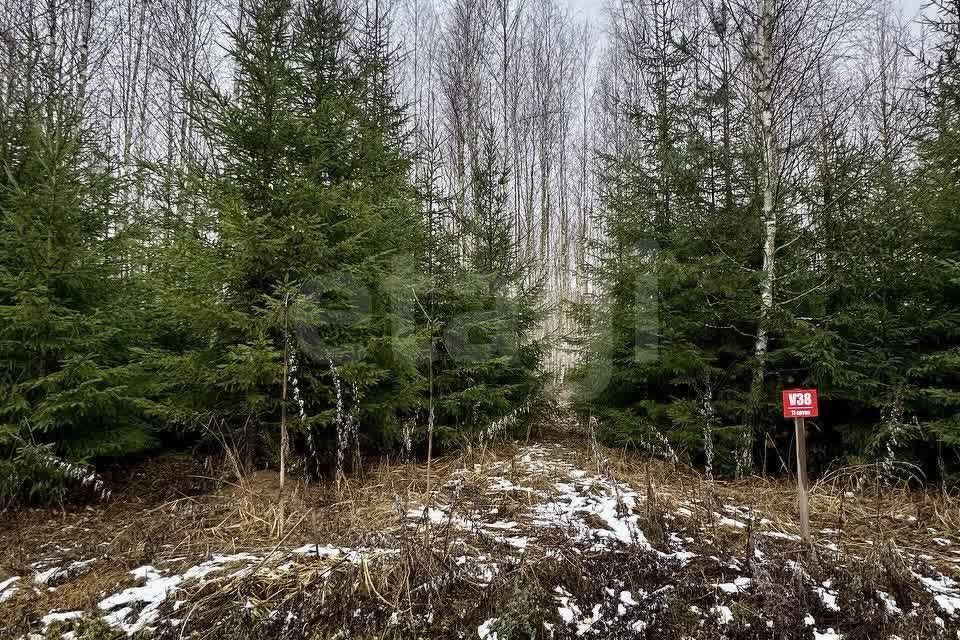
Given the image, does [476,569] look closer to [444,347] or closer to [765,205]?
[444,347]

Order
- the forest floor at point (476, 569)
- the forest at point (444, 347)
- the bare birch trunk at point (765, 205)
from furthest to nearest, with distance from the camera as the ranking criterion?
the bare birch trunk at point (765, 205)
the forest at point (444, 347)
the forest floor at point (476, 569)

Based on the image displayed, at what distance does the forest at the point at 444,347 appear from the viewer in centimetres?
251

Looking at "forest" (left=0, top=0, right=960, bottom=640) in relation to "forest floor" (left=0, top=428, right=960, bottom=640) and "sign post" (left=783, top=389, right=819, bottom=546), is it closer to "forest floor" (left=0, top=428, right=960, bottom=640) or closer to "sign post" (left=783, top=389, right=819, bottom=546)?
"forest floor" (left=0, top=428, right=960, bottom=640)

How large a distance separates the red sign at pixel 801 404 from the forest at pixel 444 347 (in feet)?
2.83

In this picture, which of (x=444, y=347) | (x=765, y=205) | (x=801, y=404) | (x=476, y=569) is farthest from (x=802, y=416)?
(x=444, y=347)

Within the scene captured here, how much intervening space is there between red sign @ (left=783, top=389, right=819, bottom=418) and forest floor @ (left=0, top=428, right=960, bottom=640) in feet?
2.55

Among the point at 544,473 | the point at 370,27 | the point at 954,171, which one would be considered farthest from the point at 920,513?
the point at 370,27

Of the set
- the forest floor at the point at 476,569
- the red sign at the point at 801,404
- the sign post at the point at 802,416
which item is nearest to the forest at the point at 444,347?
the forest floor at the point at 476,569

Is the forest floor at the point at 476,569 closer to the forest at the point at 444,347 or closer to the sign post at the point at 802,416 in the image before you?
the forest at the point at 444,347

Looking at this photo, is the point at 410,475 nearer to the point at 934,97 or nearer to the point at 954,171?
the point at 954,171

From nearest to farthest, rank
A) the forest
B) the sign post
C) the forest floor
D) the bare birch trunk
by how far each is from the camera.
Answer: the forest floor → the forest → the sign post → the bare birch trunk

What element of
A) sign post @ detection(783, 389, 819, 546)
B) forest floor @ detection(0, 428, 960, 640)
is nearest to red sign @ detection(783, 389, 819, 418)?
sign post @ detection(783, 389, 819, 546)

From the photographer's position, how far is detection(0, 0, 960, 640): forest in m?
2.51

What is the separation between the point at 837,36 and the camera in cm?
469
